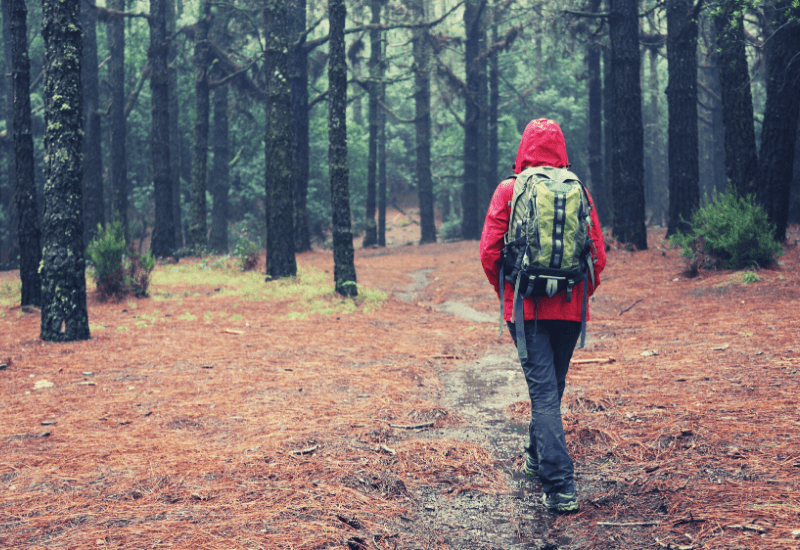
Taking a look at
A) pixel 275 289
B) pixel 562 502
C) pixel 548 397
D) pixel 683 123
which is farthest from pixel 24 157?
pixel 683 123

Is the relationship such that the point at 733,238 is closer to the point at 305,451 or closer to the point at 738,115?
the point at 738,115

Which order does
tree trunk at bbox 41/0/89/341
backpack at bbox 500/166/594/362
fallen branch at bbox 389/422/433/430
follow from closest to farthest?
1. backpack at bbox 500/166/594/362
2. fallen branch at bbox 389/422/433/430
3. tree trunk at bbox 41/0/89/341

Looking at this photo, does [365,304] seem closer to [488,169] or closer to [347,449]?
[347,449]

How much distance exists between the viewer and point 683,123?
15133mm

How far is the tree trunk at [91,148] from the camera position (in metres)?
21.2

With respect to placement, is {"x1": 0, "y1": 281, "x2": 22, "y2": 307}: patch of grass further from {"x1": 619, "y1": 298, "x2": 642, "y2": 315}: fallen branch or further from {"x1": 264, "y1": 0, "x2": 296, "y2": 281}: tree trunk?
{"x1": 619, "y1": 298, "x2": 642, "y2": 315}: fallen branch

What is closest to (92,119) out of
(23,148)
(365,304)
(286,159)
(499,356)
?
(286,159)

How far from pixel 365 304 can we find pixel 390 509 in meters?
7.93

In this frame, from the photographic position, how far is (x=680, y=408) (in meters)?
5.00

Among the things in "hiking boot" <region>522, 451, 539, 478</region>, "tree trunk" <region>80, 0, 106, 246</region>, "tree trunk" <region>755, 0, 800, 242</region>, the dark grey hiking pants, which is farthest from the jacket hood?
"tree trunk" <region>80, 0, 106, 246</region>

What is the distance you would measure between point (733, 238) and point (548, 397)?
7880 mm

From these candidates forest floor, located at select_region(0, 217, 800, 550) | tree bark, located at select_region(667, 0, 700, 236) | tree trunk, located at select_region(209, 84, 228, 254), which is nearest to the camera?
forest floor, located at select_region(0, 217, 800, 550)

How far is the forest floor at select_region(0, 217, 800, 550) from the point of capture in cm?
332

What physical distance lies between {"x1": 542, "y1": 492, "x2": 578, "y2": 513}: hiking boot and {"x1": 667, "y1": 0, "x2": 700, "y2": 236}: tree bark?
42.2 feet
